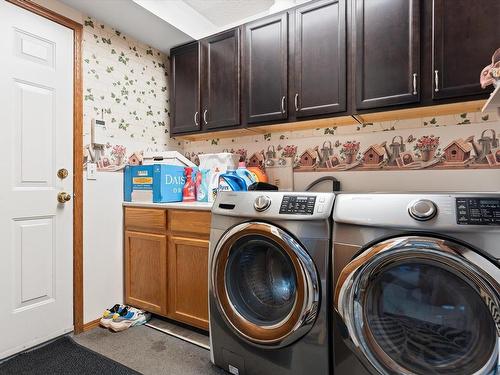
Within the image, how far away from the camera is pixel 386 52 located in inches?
68.8

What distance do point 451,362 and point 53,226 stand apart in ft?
7.31

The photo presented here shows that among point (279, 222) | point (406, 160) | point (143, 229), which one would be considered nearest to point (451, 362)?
point (279, 222)

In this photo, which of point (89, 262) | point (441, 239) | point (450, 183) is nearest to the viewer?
point (441, 239)

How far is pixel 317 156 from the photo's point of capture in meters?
2.32

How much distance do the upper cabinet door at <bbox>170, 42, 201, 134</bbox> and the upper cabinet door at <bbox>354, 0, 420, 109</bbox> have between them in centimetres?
130

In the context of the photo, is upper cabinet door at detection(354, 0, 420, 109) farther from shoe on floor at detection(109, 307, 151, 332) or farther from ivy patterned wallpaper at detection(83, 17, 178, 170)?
shoe on floor at detection(109, 307, 151, 332)

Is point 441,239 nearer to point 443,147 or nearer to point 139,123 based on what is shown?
point 443,147

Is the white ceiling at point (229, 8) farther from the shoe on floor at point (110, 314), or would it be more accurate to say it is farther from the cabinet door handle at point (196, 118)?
the shoe on floor at point (110, 314)

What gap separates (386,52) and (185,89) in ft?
5.21

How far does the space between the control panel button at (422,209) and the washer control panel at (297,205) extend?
0.40 meters

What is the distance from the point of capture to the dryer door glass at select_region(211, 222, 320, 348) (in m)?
1.33

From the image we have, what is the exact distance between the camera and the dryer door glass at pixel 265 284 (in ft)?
4.37

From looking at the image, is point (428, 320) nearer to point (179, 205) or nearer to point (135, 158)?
point (179, 205)

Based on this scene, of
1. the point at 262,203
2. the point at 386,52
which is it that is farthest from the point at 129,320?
the point at 386,52
